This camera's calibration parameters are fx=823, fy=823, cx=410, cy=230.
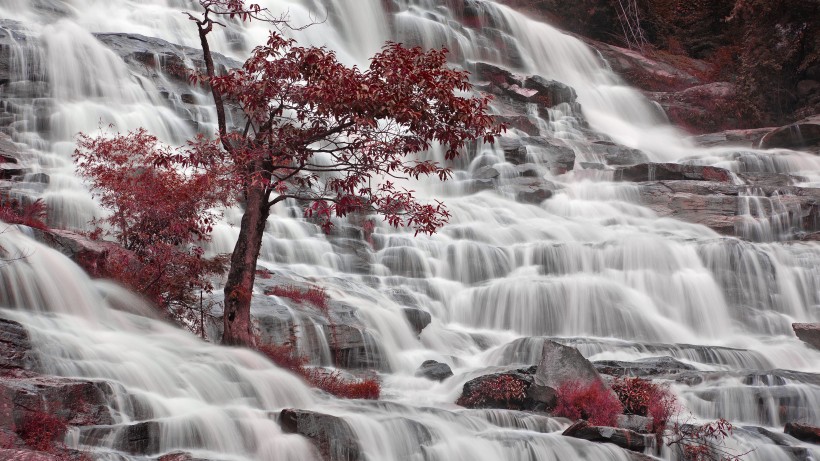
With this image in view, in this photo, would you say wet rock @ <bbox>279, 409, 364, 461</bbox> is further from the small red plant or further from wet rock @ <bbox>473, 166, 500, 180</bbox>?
wet rock @ <bbox>473, 166, 500, 180</bbox>

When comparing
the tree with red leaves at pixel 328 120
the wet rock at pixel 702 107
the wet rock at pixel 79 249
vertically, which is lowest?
the wet rock at pixel 79 249

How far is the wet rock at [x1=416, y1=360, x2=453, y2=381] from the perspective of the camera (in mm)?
15906

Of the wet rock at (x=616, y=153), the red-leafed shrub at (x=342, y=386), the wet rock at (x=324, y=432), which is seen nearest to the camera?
the wet rock at (x=324, y=432)

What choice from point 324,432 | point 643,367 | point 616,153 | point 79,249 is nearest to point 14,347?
point 324,432

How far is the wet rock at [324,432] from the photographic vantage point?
10258 millimetres

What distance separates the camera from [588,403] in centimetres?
1319

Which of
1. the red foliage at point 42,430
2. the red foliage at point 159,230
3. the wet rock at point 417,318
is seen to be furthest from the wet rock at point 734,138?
the red foliage at point 42,430

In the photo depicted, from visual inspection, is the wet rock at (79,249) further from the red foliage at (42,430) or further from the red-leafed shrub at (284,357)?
the red foliage at (42,430)

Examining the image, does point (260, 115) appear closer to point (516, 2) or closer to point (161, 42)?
point (161, 42)

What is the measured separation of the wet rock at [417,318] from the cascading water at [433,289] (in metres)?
0.33

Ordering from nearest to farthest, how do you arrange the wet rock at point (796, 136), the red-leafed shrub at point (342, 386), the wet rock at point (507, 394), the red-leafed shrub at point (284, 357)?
the red-leafed shrub at point (284, 357) < the red-leafed shrub at point (342, 386) < the wet rock at point (507, 394) < the wet rock at point (796, 136)

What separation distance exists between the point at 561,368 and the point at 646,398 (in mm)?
1452

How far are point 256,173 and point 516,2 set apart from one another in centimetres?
4008

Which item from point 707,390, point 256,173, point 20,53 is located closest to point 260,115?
point 256,173
